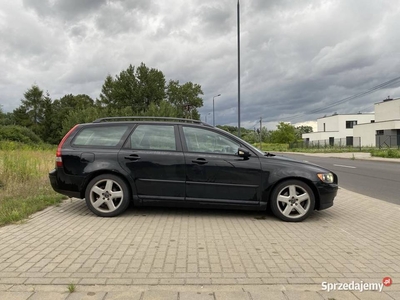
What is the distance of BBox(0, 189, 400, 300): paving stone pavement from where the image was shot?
2871mm

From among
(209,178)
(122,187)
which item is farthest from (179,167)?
(122,187)

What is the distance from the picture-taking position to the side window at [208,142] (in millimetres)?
5305

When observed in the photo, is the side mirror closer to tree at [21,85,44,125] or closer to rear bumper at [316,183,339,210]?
rear bumper at [316,183,339,210]

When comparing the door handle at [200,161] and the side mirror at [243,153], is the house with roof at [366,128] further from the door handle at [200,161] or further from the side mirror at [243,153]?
the door handle at [200,161]

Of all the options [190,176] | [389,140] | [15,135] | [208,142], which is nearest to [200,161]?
[190,176]

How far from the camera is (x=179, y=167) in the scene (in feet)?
17.0

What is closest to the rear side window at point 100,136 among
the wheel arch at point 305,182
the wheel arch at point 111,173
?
the wheel arch at point 111,173

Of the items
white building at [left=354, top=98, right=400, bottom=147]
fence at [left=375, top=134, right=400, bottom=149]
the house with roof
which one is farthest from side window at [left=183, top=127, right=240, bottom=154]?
white building at [left=354, top=98, right=400, bottom=147]

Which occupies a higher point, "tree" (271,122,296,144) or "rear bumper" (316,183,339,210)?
"tree" (271,122,296,144)

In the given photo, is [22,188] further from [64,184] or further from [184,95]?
[184,95]

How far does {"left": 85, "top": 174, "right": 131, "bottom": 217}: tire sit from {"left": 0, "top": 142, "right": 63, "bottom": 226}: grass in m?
1.12

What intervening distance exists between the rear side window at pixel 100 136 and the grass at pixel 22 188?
4.84 feet

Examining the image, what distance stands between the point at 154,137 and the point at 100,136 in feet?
3.22

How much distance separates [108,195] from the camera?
5.23m
